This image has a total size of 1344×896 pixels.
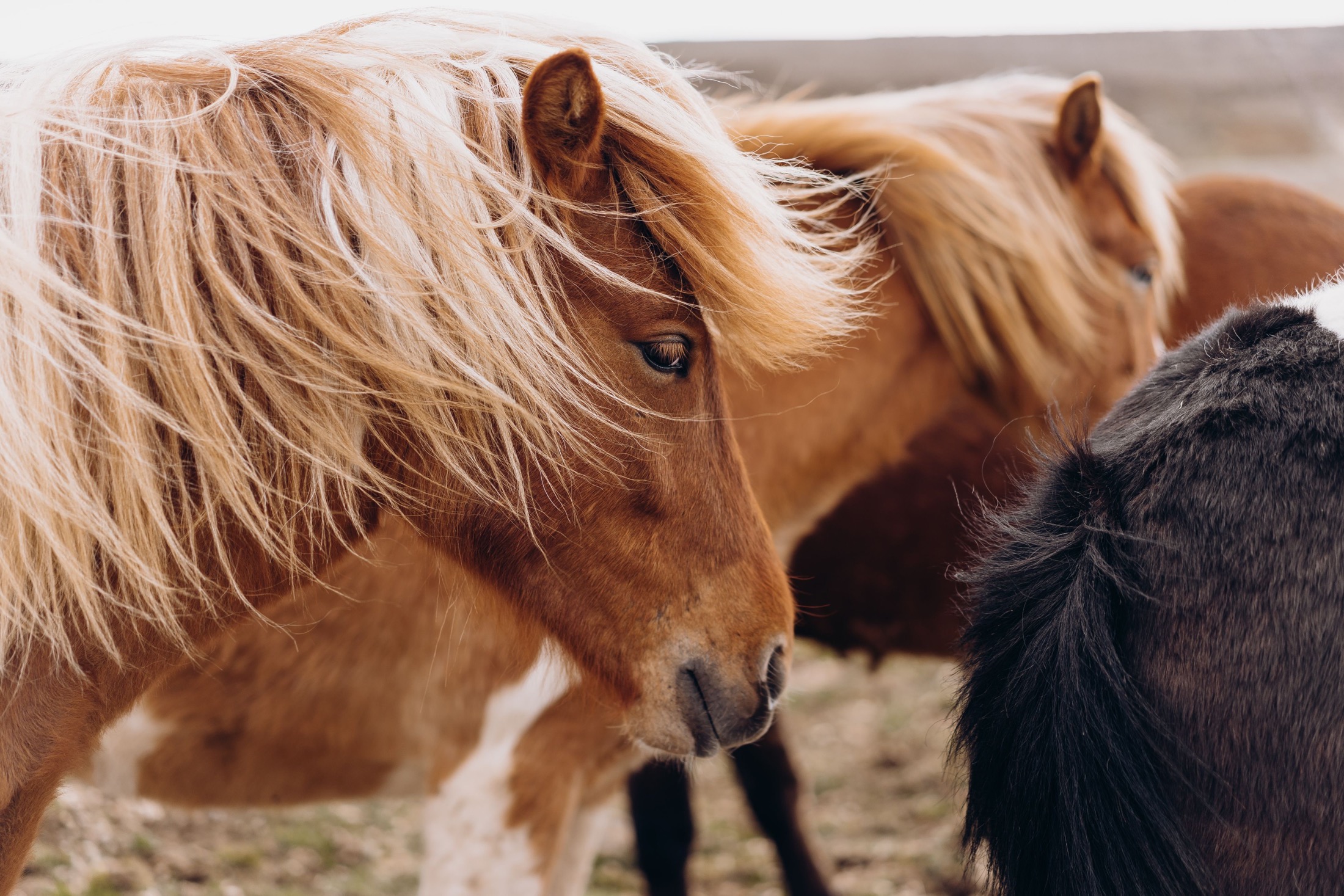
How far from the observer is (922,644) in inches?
114

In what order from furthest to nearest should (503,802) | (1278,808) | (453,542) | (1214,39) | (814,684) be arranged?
(1214,39) < (814,684) < (503,802) < (453,542) < (1278,808)

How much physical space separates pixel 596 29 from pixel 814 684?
4.11m

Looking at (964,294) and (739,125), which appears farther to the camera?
(964,294)

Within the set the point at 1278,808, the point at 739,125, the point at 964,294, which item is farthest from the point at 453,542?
the point at 964,294

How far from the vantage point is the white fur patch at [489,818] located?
2.01m

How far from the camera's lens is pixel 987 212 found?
2301 mm

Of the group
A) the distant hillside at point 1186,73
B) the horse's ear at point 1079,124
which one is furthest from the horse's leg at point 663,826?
the distant hillside at point 1186,73

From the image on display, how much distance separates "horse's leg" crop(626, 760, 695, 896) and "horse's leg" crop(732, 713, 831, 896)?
27 centimetres

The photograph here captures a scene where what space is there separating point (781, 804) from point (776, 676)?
1951mm

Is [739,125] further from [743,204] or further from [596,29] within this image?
[743,204]

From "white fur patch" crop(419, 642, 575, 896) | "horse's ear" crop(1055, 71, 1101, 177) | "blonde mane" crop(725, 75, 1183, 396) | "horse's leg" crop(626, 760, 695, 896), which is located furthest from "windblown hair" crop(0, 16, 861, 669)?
"horse's leg" crop(626, 760, 695, 896)

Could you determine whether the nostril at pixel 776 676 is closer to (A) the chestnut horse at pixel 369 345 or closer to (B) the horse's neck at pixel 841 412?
(A) the chestnut horse at pixel 369 345

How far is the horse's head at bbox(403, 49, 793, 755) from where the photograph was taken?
4.05ft

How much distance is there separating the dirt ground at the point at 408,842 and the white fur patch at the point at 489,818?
1044mm
